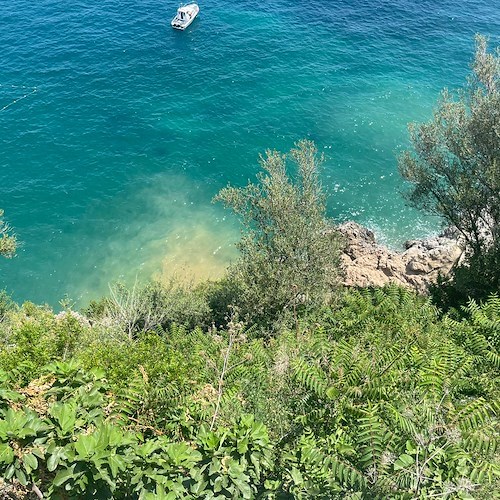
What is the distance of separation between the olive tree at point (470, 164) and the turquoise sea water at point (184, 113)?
11126 mm

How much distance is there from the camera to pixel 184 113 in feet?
150

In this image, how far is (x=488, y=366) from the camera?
1287 centimetres

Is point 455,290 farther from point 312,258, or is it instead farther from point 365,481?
point 365,481

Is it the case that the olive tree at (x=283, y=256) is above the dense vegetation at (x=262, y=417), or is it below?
below

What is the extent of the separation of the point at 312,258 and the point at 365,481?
16.7 meters

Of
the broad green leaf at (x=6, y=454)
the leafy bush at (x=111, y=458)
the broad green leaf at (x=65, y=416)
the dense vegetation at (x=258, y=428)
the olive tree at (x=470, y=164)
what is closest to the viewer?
the broad green leaf at (x=6, y=454)

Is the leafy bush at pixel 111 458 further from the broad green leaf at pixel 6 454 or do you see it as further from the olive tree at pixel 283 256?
the olive tree at pixel 283 256

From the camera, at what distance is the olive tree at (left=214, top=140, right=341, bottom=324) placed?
73.9 feet

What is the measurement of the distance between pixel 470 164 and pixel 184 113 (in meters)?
30.3

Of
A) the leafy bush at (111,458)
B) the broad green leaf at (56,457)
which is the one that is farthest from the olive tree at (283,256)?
the broad green leaf at (56,457)

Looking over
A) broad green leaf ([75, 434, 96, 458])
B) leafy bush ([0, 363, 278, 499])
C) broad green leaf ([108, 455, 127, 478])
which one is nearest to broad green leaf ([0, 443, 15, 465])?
leafy bush ([0, 363, 278, 499])

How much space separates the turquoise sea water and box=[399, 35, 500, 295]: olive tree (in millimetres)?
11126

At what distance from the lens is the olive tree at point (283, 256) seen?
2253 cm

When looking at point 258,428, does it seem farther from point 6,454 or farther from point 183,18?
point 183,18
